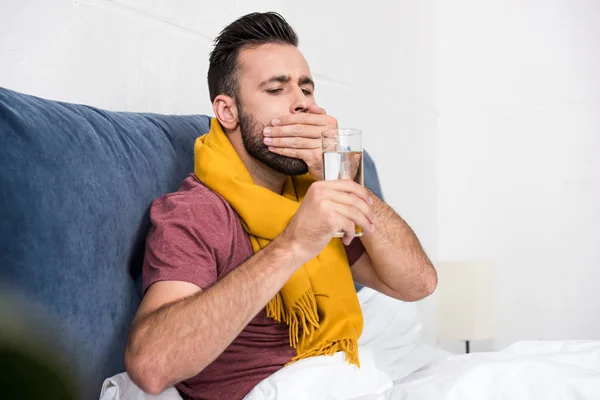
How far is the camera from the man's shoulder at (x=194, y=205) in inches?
51.0

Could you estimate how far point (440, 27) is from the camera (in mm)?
4113

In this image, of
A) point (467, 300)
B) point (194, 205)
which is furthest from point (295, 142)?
point (467, 300)

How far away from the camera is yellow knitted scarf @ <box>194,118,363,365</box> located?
4.55ft

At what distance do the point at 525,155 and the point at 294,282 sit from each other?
287cm

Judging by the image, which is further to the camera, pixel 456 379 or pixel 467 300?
pixel 467 300

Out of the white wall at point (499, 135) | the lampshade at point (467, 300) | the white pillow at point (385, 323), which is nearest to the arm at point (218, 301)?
the white pillow at point (385, 323)

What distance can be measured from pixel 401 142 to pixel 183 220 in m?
2.44

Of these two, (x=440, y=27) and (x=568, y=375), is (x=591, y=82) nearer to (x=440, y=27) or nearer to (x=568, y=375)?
(x=440, y=27)

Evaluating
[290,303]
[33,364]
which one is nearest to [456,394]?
[290,303]

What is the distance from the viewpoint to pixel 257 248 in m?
1.41

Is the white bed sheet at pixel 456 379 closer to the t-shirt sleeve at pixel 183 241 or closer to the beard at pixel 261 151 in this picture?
the t-shirt sleeve at pixel 183 241

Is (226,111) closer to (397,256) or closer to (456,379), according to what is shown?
(397,256)

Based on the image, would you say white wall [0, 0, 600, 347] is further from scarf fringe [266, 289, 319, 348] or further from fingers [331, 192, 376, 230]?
fingers [331, 192, 376, 230]

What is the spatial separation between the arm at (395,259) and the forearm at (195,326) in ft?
1.43
